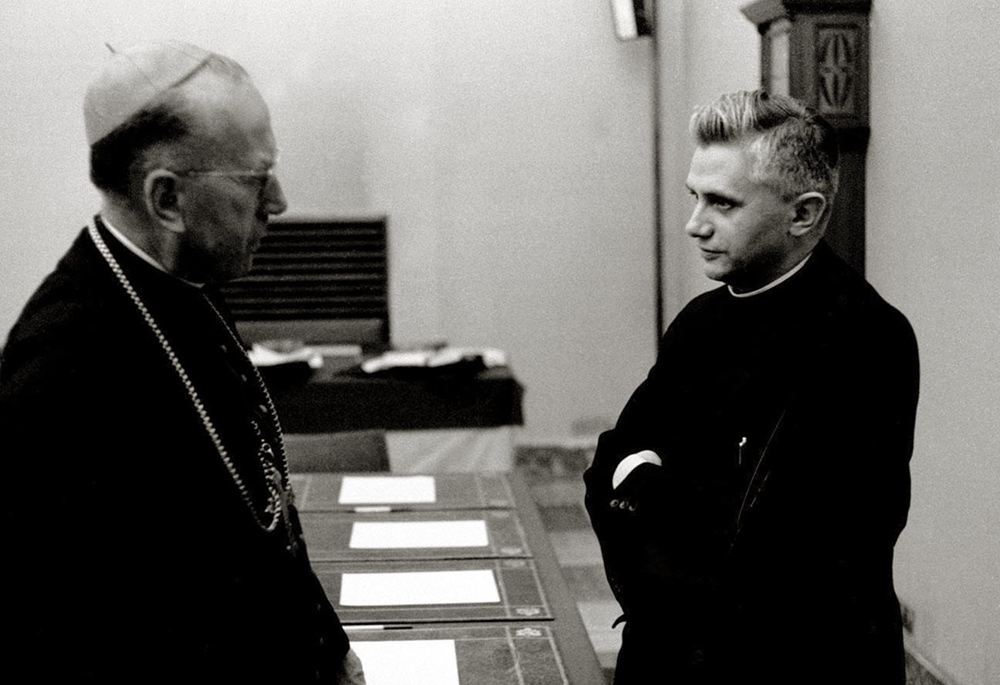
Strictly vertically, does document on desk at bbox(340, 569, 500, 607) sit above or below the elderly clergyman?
below

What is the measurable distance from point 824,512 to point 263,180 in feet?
3.19

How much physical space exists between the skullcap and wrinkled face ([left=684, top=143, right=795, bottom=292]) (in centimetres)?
93

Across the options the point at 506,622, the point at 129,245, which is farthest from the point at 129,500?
the point at 506,622

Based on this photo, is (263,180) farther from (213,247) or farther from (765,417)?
(765,417)

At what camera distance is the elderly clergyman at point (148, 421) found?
1.22m

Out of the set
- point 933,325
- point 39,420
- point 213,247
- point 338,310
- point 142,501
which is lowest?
point 338,310

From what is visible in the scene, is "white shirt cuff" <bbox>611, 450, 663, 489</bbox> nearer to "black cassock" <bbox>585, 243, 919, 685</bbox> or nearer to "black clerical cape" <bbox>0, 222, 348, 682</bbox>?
"black cassock" <bbox>585, 243, 919, 685</bbox>

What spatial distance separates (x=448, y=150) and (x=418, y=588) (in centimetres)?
468

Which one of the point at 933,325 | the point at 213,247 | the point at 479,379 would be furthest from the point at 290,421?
the point at 213,247

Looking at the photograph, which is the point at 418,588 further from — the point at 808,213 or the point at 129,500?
the point at 129,500

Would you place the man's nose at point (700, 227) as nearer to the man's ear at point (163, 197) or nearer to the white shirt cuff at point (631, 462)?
the white shirt cuff at point (631, 462)

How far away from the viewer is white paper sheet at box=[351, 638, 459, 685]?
1.87m

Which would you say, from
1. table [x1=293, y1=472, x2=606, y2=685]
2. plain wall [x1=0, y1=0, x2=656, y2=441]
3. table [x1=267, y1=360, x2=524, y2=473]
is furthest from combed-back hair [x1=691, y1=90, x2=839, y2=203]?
plain wall [x1=0, y1=0, x2=656, y2=441]

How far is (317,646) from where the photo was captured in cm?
155
